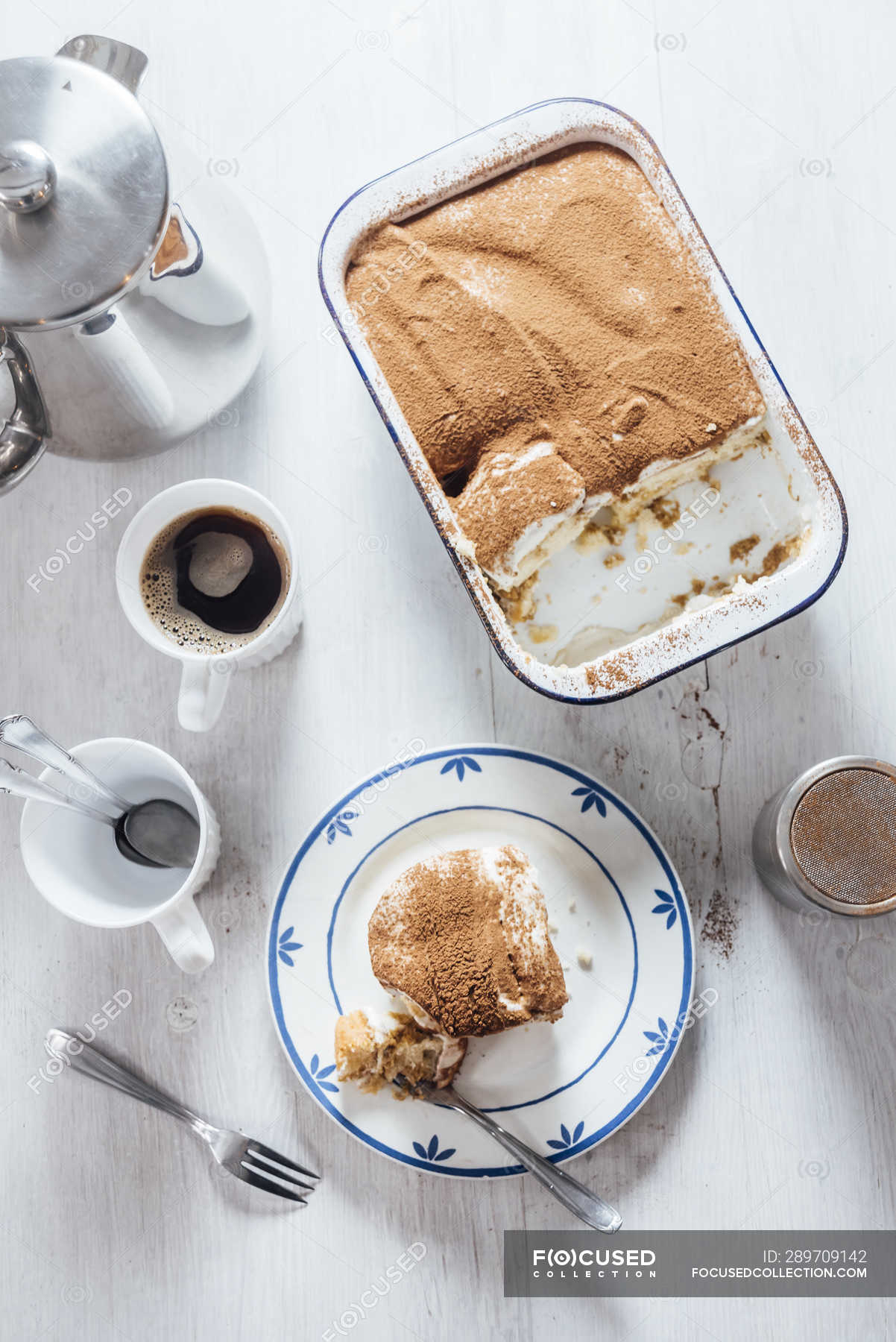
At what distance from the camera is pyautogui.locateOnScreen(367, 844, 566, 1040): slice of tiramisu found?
1161 millimetres

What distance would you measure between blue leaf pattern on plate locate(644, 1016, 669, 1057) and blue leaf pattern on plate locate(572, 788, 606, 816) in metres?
0.27

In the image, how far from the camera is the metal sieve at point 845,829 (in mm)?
1204

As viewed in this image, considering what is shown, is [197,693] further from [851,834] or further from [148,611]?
[851,834]

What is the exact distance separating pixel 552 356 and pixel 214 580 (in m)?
0.49

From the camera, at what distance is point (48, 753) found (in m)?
1.16

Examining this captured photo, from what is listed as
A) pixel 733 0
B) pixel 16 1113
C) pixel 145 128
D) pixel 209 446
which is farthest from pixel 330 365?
pixel 16 1113

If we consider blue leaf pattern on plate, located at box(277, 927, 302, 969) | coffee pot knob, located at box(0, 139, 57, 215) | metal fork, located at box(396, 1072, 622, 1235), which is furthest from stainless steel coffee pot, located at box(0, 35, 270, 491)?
metal fork, located at box(396, 1072, 622, 1235)

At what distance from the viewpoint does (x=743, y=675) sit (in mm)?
1343

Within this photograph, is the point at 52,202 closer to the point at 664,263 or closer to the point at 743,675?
the point at 664,263

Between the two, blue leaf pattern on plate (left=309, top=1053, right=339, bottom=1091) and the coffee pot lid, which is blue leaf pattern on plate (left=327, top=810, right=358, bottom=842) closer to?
blue leaf pattern on plate (left=309, top=1053, right=339, bottom=1091)

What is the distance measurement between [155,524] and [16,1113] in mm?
823

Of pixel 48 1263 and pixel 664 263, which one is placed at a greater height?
pixel 664 263

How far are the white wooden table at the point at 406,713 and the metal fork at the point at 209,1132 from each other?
0.03 meters

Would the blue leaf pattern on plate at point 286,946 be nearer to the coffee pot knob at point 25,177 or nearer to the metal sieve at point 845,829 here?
the metal sieve at point 845,829
